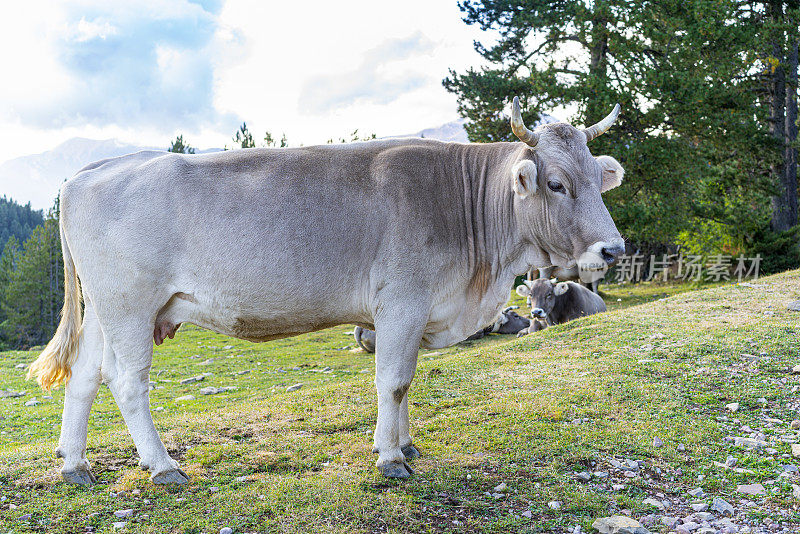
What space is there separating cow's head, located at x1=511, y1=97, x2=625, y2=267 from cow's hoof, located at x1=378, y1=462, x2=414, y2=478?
2272 millimetres

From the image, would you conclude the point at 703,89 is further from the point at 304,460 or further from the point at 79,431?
the point at 79,431

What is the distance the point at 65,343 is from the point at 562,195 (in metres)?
4.54

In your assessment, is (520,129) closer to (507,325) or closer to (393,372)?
(393,372)

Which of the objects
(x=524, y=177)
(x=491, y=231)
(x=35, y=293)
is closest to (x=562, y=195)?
(x=524, y=177)

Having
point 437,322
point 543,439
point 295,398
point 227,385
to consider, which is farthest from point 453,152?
point 227,385

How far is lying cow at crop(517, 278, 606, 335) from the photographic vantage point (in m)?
15.4

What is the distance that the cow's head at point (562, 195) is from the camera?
5.12m

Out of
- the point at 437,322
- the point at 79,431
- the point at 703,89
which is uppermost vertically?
the point at 703,89

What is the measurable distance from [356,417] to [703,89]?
17028 millimetres

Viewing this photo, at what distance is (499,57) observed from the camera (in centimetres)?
2230

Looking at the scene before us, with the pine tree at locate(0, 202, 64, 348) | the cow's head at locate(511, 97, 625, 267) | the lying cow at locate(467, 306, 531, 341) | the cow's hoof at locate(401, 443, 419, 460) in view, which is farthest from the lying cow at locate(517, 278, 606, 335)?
the pine tree at locate(0, 202, 64, 348)

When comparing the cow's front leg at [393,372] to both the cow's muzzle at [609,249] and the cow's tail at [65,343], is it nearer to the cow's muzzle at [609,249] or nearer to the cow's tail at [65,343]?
the cow's muzzle at [609,249]

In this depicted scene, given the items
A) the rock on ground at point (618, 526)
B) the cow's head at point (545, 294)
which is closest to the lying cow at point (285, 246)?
the rock on ground at point (618, 526)

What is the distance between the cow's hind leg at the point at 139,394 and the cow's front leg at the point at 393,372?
5.61 feet
